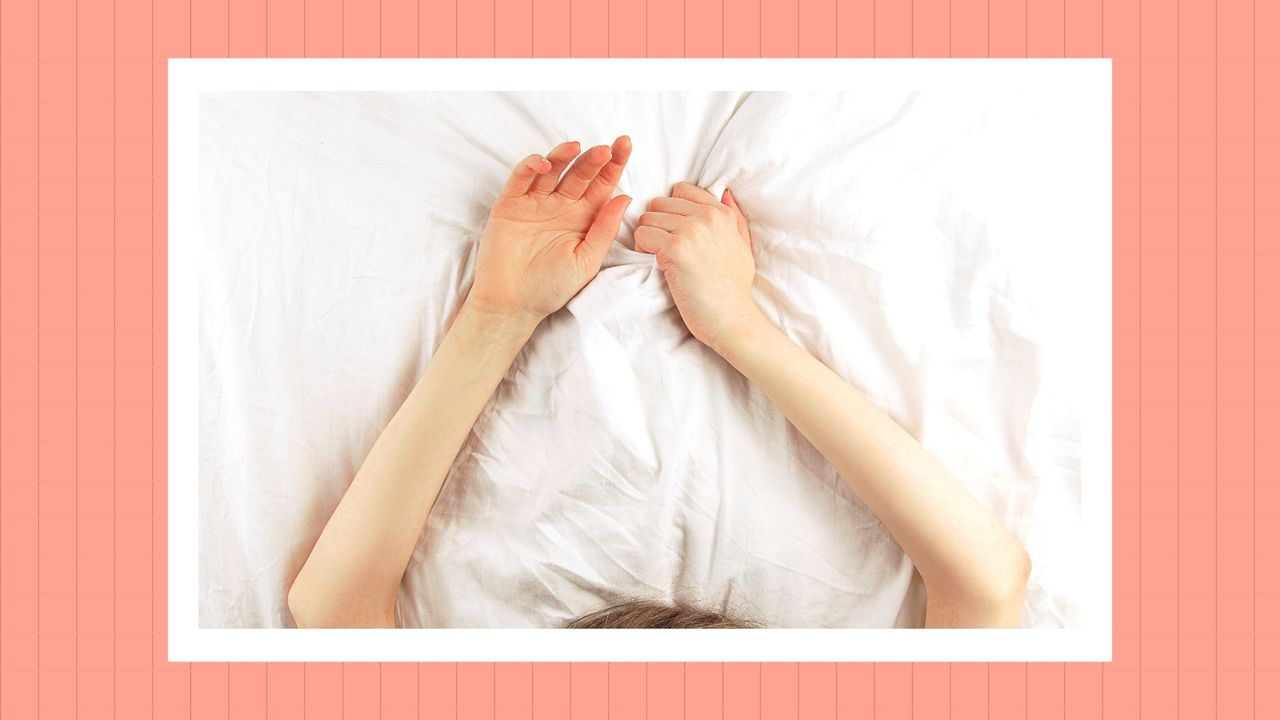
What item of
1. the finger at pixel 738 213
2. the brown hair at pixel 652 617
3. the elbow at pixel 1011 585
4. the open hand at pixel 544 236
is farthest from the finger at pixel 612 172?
the elbow at pixel 1011 585

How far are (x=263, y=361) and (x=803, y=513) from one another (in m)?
0.62

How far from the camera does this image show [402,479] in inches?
43.8

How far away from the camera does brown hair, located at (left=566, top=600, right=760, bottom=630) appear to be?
1118 mm

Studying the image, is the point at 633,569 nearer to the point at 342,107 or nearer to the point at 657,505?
the point at 657,505

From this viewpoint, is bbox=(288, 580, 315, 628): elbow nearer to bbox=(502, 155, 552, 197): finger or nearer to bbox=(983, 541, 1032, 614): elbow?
bbox=(502, 155, 552, 197): finger

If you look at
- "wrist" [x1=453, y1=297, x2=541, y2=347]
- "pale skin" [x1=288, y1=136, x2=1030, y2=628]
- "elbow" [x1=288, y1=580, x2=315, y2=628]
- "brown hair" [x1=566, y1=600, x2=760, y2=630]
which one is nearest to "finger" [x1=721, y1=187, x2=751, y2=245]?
"pale skin" [x1=288, y1=136, x2=1030, y2=628]

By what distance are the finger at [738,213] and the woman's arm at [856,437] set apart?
22 mm

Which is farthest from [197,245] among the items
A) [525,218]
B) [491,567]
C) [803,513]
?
[803,513]

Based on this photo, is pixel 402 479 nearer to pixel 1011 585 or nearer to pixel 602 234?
pixel 602 234

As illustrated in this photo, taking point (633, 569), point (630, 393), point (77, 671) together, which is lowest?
point (77, 671)

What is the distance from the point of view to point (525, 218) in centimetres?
112

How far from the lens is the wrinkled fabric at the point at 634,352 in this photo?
3.65 ft

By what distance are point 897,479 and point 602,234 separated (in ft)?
1.34

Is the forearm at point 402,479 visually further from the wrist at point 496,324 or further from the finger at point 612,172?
the finger at point 612,172
